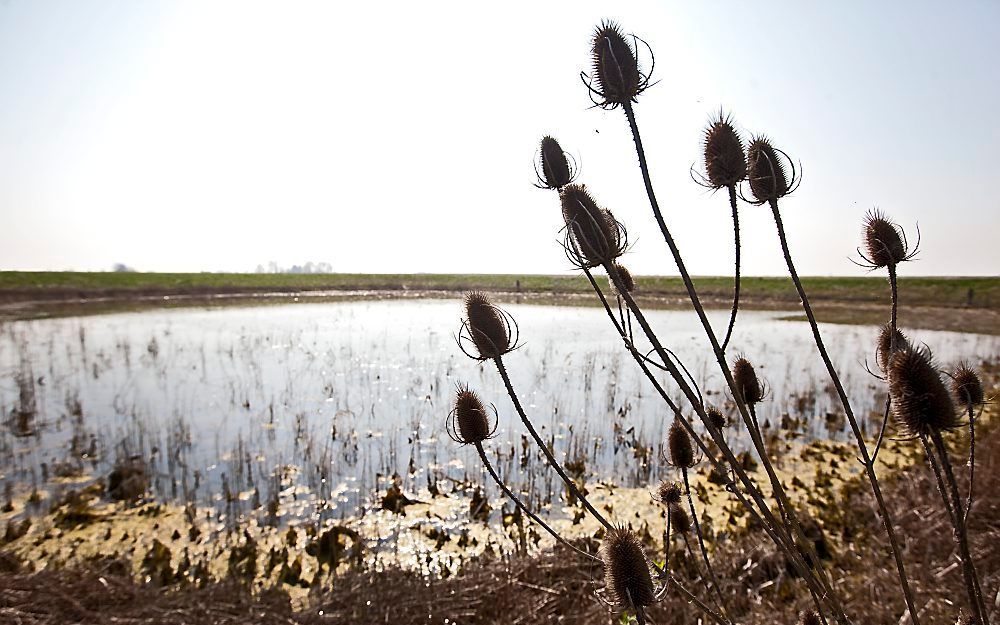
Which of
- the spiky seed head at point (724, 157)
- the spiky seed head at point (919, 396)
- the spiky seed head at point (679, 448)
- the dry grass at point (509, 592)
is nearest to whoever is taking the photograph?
the spiky seed head at point (919, 396)

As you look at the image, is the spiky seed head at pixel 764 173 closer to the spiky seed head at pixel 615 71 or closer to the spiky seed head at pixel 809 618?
the spiky seed head at pixel 615 71

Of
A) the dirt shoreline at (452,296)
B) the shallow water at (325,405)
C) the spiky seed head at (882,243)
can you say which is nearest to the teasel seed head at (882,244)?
the spiky seed head at (882,243)

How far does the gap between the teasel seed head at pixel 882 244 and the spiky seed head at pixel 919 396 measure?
1.78ft

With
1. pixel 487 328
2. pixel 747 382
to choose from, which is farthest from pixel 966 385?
pixel 487 328

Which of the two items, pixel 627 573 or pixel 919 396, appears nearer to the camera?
pixel 919 396

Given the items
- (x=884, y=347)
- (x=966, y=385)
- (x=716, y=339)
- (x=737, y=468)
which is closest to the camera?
(x=737, y=468)

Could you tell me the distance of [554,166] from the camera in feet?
5.38

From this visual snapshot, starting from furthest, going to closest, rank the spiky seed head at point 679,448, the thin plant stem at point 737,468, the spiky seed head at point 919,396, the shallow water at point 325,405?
1. the shallow water at point 325,405
2. the spiky seed head at point 679,448
3. the spiky seed head at point 919,396
4. the thin plant stem at point 737,468

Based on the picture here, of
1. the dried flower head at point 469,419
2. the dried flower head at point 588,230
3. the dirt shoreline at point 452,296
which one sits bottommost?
the dirt shoreline at point 452,296

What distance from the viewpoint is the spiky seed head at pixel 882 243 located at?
176 centimetres

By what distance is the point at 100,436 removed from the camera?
8.57 meters

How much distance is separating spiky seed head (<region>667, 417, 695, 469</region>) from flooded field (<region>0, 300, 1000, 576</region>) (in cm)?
98

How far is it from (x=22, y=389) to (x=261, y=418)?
166 inches

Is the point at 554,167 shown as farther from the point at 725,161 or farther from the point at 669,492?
the point at 669,492
